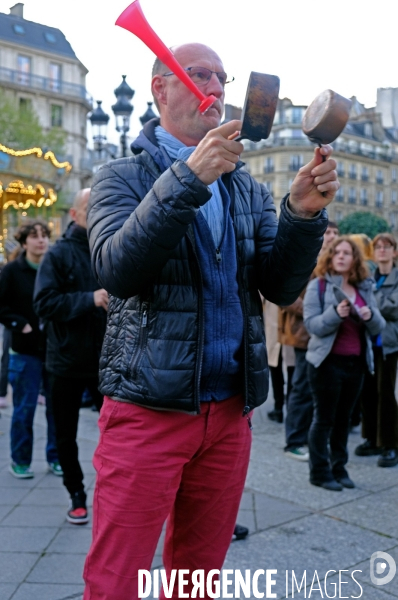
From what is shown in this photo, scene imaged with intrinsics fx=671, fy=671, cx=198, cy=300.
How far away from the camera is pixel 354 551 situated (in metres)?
3.61

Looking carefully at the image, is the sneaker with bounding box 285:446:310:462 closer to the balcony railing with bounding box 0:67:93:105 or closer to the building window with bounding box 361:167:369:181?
the balcony railing with bounding box 0:67:93:105

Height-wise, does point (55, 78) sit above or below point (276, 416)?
above

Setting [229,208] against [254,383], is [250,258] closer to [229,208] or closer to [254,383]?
[229,208]

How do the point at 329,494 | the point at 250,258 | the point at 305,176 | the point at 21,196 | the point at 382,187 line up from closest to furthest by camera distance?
the point at 305,176 → the point at 250,258 → the point at 329,494 → the point at 21,196 → the point at 382,187

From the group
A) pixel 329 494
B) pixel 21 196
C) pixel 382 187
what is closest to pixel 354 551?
pixel 329 494

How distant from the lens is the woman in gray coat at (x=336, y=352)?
4746 mm

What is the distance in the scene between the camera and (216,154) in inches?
66.4

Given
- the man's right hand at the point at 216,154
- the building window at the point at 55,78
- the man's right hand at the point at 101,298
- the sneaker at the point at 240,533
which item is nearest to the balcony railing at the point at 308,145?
the building window at the point at 55,78

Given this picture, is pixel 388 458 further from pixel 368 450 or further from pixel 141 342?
pixel 141 342

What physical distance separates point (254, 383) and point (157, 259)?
577 mm

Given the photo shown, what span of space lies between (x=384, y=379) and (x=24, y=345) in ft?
9.67

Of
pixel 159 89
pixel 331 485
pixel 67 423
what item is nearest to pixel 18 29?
pixel 67 423

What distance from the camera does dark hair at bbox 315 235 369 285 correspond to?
4973 millimetres

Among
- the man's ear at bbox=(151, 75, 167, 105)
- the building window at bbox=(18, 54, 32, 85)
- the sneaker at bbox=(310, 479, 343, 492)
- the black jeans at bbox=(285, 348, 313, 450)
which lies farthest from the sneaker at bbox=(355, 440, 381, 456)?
the building window at bbox=(18, 54, 32, 85)
